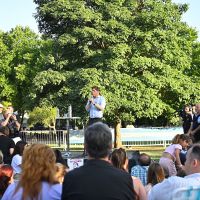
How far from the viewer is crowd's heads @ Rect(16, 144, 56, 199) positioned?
407 centimetres

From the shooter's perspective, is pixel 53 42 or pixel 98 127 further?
pixel 53 42

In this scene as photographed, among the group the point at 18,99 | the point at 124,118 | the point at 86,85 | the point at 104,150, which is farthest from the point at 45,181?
the point at 18,99

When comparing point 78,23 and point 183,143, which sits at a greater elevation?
point 78,23

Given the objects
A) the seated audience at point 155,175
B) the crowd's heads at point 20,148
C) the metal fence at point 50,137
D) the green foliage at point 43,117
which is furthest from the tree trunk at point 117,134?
the seated audience at point 155,175

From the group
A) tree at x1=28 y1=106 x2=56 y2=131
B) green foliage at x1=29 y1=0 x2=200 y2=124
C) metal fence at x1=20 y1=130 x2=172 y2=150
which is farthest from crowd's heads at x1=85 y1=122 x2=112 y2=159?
tree at x1=28 y1=106 x2=56 y2=131

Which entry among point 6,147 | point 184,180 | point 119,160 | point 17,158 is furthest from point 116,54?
point 184,180

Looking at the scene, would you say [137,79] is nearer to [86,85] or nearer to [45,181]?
[86,85]

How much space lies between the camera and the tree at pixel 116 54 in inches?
1081

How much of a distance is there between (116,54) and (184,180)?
24.3 metres

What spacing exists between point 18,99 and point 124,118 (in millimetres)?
24082

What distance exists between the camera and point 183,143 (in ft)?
31.3

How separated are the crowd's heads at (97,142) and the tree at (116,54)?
75.0ft

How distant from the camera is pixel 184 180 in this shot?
11.2 feet

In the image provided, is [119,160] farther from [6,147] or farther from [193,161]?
[6,147]
